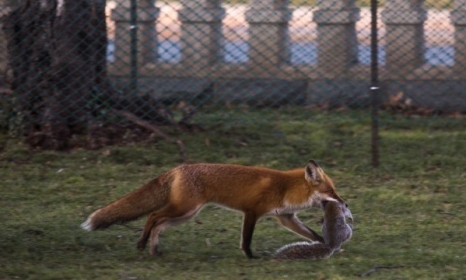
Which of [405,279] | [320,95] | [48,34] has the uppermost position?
[48,34]

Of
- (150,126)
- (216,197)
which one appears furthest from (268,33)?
(216,197)

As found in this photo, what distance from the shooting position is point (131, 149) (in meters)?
8.86

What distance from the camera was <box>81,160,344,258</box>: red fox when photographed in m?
6.00

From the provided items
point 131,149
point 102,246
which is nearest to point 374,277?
point 102,246

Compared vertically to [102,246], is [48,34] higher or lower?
higher

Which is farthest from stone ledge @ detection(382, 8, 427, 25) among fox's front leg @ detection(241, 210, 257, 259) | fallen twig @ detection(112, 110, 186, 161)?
fox's front leg @ detection(241, 210, 257, 259)

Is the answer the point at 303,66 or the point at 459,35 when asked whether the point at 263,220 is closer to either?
the point at 303,66

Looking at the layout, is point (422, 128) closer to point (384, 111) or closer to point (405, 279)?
point (384, 111)

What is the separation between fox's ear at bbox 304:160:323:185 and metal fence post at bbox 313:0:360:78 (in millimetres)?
4691

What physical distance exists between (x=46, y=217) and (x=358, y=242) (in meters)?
2.41

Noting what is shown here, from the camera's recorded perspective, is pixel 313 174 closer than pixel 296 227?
Yes

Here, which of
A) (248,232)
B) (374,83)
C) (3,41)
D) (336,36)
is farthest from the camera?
(336,36)

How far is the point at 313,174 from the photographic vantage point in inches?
240

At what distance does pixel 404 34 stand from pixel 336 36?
777 mm
